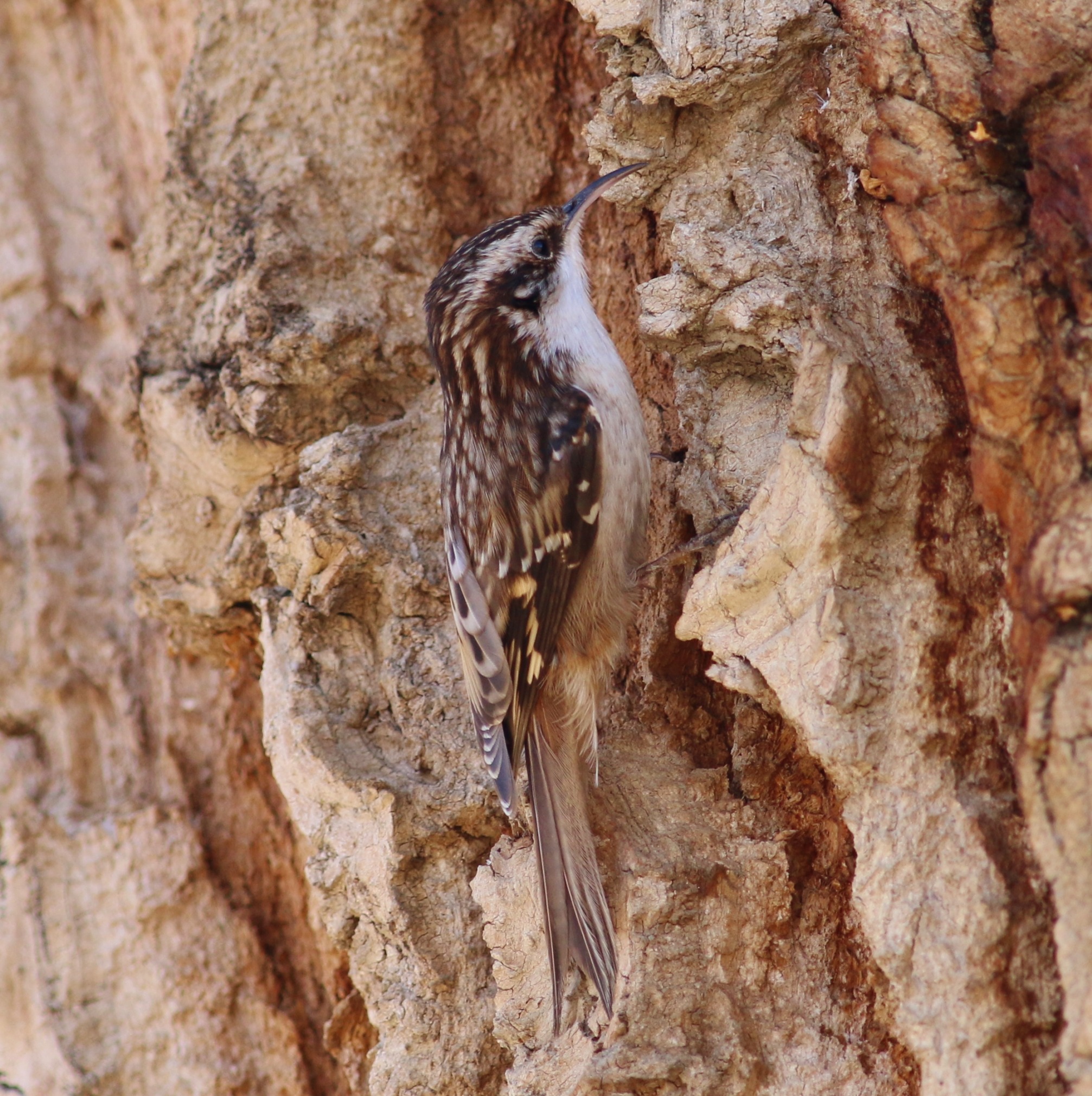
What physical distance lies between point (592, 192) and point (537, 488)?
24.1 inches

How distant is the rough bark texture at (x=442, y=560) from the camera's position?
162 cm

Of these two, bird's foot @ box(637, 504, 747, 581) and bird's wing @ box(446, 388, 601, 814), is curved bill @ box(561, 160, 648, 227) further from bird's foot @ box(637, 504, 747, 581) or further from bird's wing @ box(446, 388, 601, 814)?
bird's foot @ box(637, 504, 747, 581)

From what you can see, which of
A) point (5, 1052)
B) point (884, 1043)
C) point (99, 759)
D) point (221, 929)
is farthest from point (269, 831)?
point (884, 1043)

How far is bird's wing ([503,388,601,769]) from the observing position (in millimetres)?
2363

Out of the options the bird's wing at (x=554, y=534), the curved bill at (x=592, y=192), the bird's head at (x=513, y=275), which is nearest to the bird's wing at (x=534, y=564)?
the bird's wing at (x=554, y=534)

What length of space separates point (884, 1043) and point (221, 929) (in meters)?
1.59

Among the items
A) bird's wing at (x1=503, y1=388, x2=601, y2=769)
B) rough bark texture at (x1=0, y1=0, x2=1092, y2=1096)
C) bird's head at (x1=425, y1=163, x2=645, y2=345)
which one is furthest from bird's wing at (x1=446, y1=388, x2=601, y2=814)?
bird's head at (x1=425, y1=163, x2=645, y2=345)

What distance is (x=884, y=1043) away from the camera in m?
1.72

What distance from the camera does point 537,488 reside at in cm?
246

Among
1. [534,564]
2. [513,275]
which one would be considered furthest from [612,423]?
[513,275]

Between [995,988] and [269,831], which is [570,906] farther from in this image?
[269,831]

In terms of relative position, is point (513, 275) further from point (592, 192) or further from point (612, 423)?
point (612, 423)

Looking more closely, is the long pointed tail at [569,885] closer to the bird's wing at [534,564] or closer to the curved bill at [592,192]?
the bird's wing at [534,564]

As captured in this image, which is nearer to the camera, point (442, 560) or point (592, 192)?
point (592, 192)
